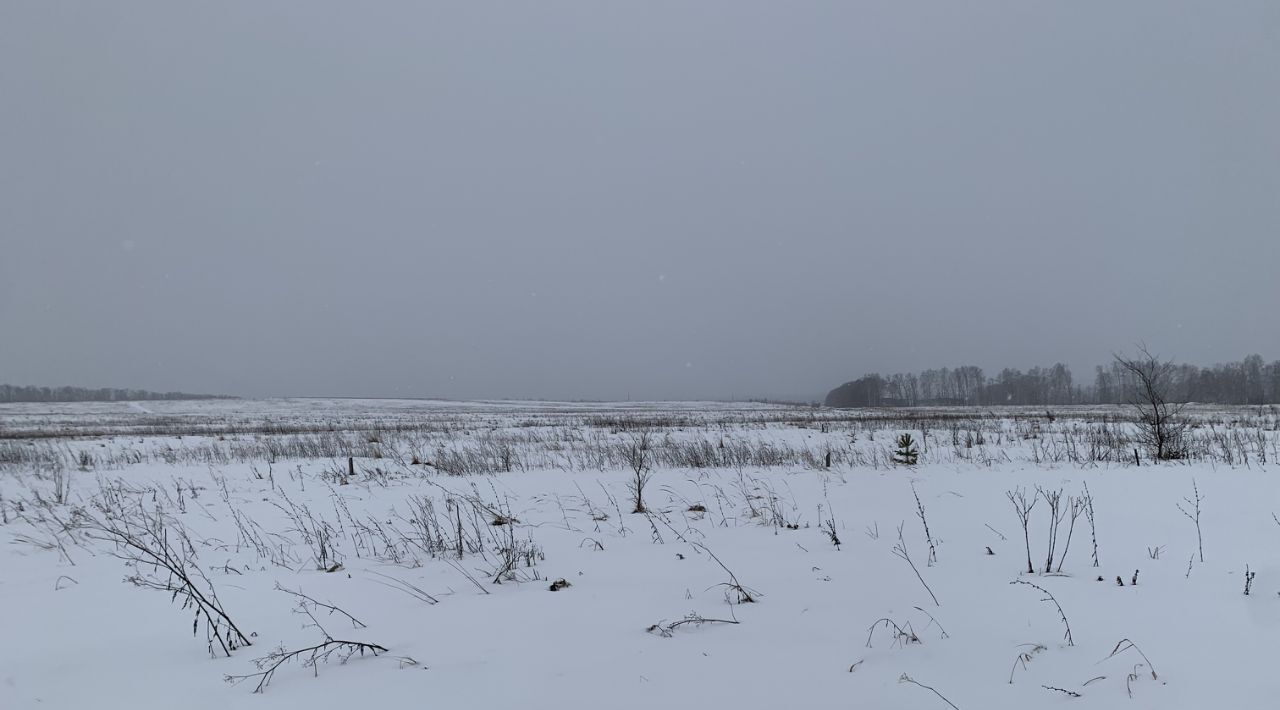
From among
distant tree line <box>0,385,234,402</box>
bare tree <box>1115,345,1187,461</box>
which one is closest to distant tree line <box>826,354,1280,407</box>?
bare tree <box>1115,345,1187,461</box>

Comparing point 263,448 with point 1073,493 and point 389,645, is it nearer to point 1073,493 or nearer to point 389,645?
point 389,645

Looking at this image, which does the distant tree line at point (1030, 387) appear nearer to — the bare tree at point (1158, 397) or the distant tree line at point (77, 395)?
the bare tree at point (1158, 397)

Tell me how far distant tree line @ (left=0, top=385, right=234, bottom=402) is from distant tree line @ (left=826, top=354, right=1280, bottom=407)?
146m

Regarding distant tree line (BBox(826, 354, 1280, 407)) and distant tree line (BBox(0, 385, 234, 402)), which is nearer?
distant tree line (BBox(826, 354, 1280, 407))

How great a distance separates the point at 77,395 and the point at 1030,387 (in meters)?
231

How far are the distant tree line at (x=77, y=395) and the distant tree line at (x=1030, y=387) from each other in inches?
5732

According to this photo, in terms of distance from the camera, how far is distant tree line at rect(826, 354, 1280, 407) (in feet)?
276

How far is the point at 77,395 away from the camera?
141 m

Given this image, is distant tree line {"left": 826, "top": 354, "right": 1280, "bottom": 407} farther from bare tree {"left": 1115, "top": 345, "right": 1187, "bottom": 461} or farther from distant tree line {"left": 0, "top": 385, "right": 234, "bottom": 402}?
distant tree line {"left": 0, "top": 385, "right": 234, "bottom": 402}

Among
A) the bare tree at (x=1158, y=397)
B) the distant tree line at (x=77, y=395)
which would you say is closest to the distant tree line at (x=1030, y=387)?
the bare tree at (x=1158, y=397)

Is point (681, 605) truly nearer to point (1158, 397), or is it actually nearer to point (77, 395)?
point (1158, 397)

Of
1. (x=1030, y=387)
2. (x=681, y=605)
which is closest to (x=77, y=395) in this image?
(x=681, y=605)

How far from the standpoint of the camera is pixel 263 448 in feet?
55.3

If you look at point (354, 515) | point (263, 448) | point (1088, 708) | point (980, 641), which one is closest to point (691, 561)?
point (980, 641)
